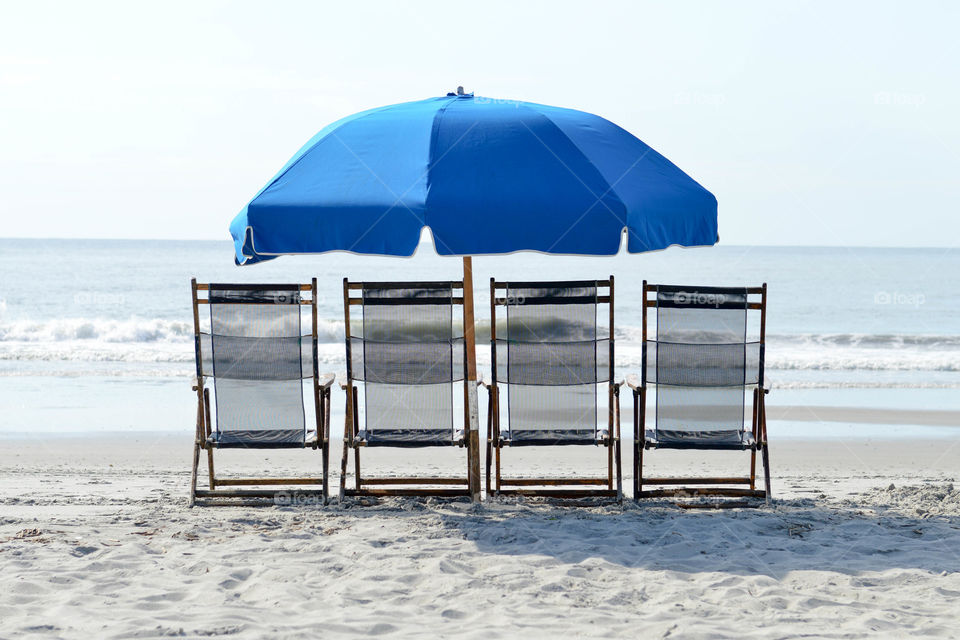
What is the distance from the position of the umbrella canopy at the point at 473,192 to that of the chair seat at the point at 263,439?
3.24 feet

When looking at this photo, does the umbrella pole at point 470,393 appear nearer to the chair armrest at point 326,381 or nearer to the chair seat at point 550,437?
the chair seat at point 550,437

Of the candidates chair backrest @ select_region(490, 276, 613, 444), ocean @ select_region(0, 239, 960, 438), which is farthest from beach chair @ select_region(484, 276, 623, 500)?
ocean @ select_region(0, 239, 960, 438)

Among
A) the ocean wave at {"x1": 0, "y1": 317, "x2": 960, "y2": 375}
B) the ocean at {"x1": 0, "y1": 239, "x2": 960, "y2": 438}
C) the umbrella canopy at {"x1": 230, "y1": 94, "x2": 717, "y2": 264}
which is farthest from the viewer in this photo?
the ocean wave at {"x1": 0, "y1": 317, "x2": 960, "y2": 375}

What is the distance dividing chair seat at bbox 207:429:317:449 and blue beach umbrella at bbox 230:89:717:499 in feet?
2.93

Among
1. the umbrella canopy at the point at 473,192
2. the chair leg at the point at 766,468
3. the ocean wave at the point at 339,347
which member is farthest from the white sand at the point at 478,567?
the ocean wave at the point at 339,347

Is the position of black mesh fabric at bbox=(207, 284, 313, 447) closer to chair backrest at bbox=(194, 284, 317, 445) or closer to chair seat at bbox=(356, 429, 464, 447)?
chair backrest at bbox=(194, 284, 317, 445)

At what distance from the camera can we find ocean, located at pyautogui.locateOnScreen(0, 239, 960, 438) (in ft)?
31.5

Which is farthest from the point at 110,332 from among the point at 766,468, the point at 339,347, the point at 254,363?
the point at 766,468

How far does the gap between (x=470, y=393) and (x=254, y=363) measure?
3.76 feet

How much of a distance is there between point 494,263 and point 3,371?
25002 millimetres

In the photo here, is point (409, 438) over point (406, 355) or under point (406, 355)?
under

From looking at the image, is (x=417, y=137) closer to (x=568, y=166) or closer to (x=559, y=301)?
(x=568, y=166)

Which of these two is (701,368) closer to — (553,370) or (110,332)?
(553,370)

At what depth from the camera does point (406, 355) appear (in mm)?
4516
